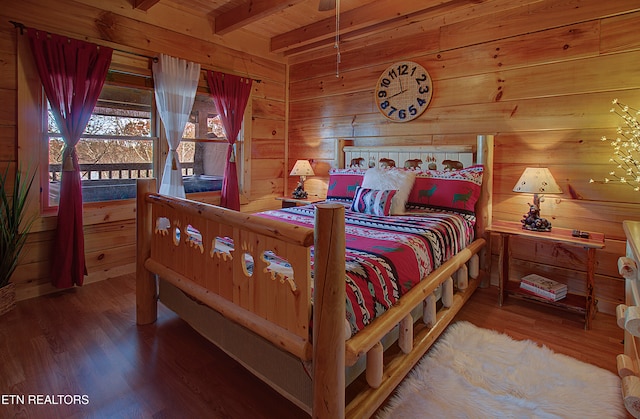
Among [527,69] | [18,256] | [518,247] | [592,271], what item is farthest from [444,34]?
[18,256]

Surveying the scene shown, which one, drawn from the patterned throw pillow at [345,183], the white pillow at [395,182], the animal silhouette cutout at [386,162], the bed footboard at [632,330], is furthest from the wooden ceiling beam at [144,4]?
the bed footboard at [632,330]

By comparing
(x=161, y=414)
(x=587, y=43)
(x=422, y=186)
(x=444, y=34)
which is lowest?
(x=161, y=414)

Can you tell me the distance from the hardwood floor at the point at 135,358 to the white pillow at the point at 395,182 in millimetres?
949

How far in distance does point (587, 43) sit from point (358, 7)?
6.11 feet

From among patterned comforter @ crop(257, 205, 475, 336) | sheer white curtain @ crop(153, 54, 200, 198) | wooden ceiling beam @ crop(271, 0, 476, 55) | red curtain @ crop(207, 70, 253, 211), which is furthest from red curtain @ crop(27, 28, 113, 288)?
wooden ceiling beam @ crop(271, 0, 476, 55)

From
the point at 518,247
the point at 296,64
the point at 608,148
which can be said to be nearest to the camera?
the point at 608,148

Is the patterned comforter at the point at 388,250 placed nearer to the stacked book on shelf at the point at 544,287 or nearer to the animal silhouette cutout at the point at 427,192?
the animal silhouette cutout at the point at 427,192

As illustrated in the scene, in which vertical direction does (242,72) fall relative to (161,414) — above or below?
above

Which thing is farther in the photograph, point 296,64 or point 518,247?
point 296,64

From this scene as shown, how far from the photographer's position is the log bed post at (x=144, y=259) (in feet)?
7.45

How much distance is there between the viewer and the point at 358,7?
325 centimetres

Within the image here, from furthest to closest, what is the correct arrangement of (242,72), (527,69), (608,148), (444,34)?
1. (242,72)
2. (444,34)
3. (527,69)
4. (608,148)

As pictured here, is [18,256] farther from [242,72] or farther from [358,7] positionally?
[358,7]
